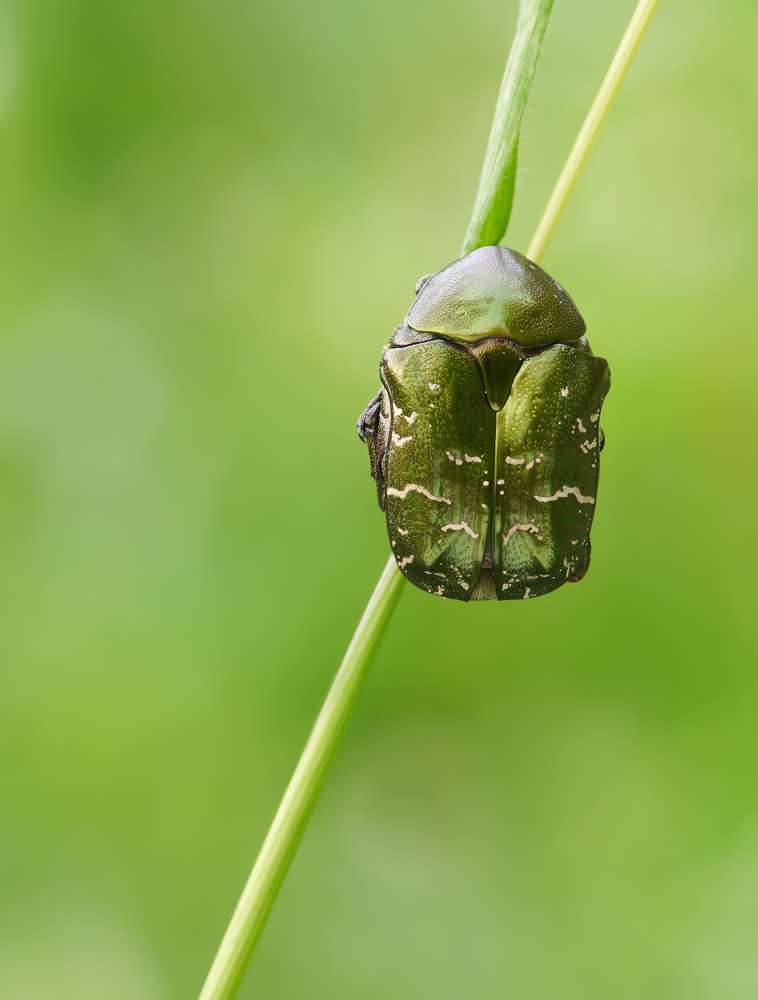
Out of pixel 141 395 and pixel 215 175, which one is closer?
pixel 141 395

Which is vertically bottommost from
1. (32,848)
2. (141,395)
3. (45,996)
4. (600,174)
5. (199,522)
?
(45,996)

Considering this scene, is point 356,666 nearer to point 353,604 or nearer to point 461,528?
point 461,528

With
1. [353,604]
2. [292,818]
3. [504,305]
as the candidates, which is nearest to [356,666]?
[292,818]

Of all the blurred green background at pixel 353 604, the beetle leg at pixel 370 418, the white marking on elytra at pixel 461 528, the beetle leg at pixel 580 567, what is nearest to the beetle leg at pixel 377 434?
the beetle leg at pixel 370 418

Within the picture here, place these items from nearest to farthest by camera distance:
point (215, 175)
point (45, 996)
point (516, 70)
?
point (516, 70)
point (45, 996)
point (215, 175)

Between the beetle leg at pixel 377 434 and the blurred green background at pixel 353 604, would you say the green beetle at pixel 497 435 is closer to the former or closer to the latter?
the beetle leg at pixel 377 434

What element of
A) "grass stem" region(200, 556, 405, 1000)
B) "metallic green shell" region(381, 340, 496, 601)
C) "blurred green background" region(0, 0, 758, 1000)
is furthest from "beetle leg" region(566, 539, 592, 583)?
"blurred green background" region(0, 0, 758, 1000)

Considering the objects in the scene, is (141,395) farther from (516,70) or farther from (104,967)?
(516,70)

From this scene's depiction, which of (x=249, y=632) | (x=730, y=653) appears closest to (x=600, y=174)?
(x=730, y=653)
